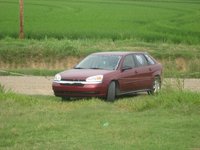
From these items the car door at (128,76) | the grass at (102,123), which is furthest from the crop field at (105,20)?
the grass at (102,123)

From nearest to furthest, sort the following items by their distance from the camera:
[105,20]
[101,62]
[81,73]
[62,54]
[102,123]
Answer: [102,123] → [81,73] → [101,62] → [62,54] → [105,20]

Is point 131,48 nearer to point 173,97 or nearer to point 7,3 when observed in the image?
point 173,97

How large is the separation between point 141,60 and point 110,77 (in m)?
2.52

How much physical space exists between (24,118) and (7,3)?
45.1m

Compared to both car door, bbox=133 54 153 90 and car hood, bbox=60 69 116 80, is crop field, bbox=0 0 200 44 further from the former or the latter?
car hood, bbox=60 69 116 80

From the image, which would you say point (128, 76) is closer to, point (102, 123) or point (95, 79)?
point (95, 79)

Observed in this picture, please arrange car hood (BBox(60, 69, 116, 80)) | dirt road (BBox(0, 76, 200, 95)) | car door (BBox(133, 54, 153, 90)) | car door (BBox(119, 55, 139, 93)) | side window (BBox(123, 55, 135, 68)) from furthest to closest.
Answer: dirt road (BBox(0, 76, 200, 95))
car door (BBox(133, 54, 153, 90))
side window (BBox(123, 55, 135, 68))
car door (BBox(119, 55, 139, 93))
car hood (BBox(60, 69, 116, 80))

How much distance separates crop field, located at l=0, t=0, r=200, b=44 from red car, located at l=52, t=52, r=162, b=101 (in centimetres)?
1984

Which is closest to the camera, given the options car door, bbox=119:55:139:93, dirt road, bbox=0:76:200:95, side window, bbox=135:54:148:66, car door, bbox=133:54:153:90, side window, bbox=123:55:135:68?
car door, bbox=119:55:139:93

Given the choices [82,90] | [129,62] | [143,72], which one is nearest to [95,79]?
[82,90]

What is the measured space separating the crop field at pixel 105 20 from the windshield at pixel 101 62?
67.0 feet

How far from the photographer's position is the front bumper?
1731 cm

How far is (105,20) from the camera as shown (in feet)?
155

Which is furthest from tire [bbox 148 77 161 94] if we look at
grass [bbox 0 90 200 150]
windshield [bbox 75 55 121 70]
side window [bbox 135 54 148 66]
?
grass [bbox 0 90 200 150]
